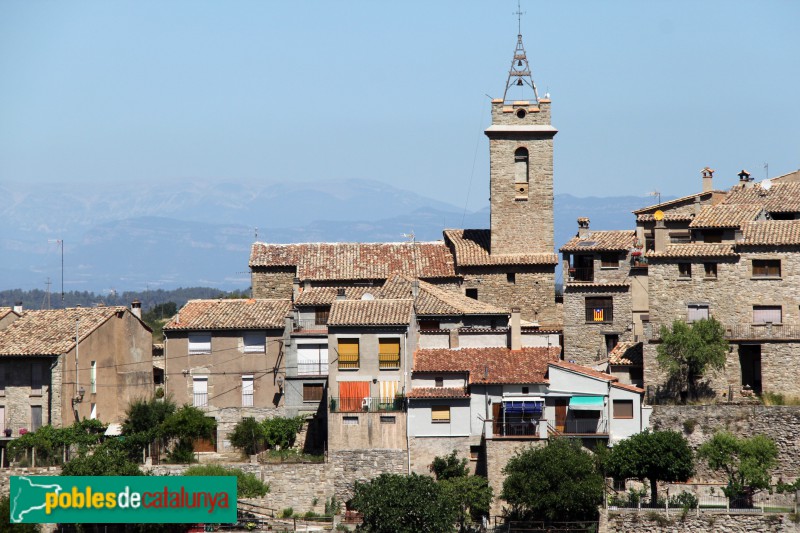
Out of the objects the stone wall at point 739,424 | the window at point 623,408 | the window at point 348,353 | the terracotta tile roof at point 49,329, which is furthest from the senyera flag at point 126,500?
the stone wall at point 739,424

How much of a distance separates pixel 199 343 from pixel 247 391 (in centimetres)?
289

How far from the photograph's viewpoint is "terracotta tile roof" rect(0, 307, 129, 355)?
202 feet

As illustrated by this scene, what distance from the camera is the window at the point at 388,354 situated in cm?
5606

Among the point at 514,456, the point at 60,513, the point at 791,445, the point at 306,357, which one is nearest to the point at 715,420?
the point at 791,445

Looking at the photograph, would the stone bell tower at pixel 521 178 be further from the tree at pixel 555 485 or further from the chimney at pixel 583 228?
the tree at pixel 555 485

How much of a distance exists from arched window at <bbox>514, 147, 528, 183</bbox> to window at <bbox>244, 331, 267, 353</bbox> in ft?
48.3

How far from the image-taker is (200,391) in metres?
62.2

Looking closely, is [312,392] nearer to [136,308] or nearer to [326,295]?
[326,295]

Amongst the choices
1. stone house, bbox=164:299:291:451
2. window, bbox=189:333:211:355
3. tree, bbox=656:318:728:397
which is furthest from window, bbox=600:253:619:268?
window, bbox=189:333:211:355

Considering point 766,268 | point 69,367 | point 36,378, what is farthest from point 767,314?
point 36,378

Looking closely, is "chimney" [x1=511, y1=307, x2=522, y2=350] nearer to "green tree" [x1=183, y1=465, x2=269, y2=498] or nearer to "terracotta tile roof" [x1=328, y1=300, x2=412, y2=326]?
"terracotta tile roof" [x1=328, y1=300, x2=412, y2=326]

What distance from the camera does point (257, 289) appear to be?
69.1 metres

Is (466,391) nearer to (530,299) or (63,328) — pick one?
(530,299)

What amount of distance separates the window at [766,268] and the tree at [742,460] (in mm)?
7214
